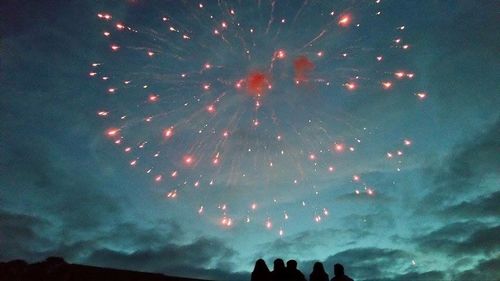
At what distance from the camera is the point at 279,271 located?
75.4ft

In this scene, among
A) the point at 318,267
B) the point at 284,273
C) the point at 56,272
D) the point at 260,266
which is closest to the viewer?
the point at 56,272

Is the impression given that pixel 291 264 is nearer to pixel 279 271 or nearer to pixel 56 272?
pixel 279 271

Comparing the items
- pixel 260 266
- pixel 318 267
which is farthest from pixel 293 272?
pixel 318 267

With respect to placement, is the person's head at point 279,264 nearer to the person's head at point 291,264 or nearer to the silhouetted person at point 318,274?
the person's head at point 291,264

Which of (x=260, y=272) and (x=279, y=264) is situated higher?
(x=279, y=264)

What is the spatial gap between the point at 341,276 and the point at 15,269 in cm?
1768

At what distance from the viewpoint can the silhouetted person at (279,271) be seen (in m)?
22.7

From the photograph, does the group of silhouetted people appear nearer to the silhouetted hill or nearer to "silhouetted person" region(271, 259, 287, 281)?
"silhouetted person" region(271, 259, 287, 281)

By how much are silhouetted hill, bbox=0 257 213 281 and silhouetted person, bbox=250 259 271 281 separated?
6010mm

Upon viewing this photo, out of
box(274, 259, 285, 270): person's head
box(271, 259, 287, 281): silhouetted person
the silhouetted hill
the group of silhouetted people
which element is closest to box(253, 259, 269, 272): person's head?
the group of silhouetted people

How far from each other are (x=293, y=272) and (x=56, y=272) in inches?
477

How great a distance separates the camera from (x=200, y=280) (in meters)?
22.8

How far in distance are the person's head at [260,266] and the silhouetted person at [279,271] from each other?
66cm

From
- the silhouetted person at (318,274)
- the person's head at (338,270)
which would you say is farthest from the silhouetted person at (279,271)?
the person's head at (338,270)
